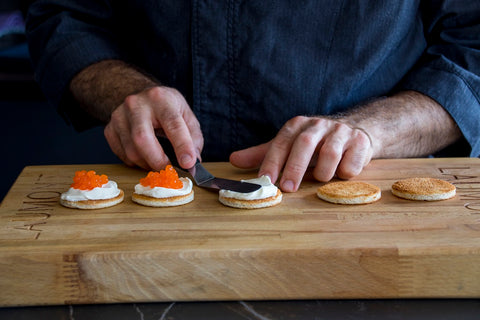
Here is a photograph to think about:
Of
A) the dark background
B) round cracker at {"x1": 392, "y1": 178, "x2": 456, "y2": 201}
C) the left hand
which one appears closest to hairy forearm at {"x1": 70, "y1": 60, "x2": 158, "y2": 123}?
the left hand

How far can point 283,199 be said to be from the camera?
1206 mm

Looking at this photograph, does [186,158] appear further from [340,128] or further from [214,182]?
[340,128]

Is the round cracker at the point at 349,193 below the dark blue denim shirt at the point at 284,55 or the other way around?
below

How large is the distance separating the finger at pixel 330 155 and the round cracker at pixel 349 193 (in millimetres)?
49

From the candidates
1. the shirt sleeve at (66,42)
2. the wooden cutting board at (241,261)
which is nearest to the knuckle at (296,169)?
the wooden cutting board at (241,261)

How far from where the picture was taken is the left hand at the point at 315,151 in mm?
1271

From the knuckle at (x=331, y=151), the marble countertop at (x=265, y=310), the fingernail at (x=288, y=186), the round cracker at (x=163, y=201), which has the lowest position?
the marble countertop at (x=265, y=310)

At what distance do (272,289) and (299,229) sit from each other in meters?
0.16

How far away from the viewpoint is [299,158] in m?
1.27

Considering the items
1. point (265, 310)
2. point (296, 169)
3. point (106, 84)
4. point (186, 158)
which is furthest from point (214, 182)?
point (106, 84)

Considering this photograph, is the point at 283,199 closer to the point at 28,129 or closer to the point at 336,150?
the point at 336,150

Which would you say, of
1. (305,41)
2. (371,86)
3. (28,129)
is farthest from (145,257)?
(28,129)

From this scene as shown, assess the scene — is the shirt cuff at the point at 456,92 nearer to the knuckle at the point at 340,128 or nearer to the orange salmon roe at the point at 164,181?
the knuckle at the point at 340,128

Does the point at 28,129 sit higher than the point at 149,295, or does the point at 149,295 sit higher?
the point at 149,295
